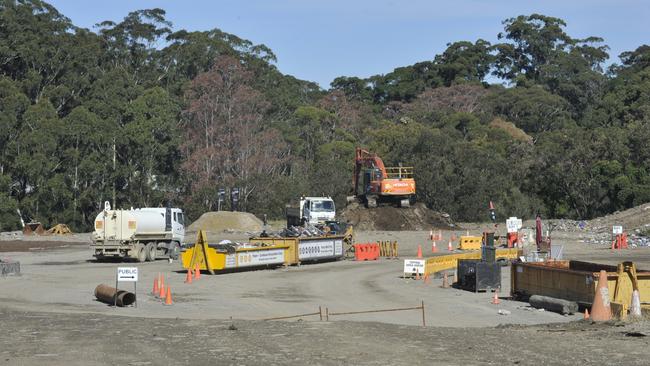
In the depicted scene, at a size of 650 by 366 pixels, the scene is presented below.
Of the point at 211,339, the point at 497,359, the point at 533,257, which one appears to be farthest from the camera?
the point at 533,257

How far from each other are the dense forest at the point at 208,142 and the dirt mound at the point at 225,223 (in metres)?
15.2

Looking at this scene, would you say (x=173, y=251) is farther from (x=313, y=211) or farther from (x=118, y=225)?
(x=313, y=211)

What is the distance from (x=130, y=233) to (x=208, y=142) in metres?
55.8

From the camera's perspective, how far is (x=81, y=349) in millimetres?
17141

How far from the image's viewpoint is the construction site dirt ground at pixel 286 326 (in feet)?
53.8

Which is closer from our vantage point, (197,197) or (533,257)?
(533,257)

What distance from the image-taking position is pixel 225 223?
76.7m

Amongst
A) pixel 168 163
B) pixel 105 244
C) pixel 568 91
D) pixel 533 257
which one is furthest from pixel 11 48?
pixel 568 91

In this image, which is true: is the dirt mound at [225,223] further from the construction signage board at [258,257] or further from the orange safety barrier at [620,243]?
the construction signage board at [258,257]

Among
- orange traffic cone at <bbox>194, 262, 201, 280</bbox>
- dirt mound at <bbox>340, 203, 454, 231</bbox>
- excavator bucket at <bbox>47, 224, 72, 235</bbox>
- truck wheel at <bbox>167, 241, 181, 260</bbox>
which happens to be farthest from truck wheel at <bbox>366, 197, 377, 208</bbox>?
orange traffic cone at <bbox>194, 262, 201, 280</bbox>

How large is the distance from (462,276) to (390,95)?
125 metres

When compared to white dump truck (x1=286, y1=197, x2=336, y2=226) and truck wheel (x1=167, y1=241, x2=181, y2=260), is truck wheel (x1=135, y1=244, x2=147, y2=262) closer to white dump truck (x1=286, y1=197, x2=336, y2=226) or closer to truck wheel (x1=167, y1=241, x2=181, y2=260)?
truck wheel (x1=167, y1=241, x2=181, y2=260)

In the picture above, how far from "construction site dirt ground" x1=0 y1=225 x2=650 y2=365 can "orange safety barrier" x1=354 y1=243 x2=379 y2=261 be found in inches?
296

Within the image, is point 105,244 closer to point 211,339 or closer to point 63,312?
point 63,312
